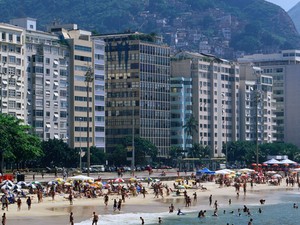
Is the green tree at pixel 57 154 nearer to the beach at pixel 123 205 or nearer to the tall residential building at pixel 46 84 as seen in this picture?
the tall residential building at pixel 46 84

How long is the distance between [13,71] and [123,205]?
8305 centimetres

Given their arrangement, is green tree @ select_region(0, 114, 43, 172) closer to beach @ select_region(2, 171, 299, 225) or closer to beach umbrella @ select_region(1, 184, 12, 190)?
beach @ select_region(2, 171, 299, 225)

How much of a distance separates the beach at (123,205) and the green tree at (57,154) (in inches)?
1574

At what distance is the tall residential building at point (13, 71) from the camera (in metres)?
176

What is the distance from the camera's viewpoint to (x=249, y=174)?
16550 centimetres

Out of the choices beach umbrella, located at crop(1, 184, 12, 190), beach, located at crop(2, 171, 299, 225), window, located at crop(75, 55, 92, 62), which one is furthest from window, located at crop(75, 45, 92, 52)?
beach umbrella, located at crop(1, 184, 12, 190)

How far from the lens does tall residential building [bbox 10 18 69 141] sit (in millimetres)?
184625

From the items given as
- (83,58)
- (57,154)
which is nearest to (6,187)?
(57,154)

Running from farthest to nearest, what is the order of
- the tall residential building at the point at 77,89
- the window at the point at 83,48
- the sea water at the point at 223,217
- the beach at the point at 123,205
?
the window at the point at 83,48
the tall residential building at the point at 77,89
the sea water at the point at 223,217
the beach at the point at 123,205

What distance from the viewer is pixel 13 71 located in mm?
178125

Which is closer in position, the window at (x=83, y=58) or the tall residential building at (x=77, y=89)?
the tall residential building at (x=77, y=89)

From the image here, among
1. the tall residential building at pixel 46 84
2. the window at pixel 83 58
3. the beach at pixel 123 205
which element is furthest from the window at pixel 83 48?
the beach at pixel 123 205

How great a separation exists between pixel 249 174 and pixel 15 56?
5624cm

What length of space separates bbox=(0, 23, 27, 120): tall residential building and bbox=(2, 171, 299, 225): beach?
2093 inches
